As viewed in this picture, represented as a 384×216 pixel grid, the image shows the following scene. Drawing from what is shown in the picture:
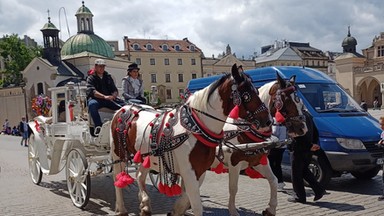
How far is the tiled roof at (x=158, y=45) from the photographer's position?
2872 inches

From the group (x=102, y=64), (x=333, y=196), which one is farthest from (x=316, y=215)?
(x=102, y=64)

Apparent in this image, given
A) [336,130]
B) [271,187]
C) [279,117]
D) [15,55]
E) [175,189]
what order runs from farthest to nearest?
[15,55] < [336,130] < [271,187] < [279,117] < [175,189]

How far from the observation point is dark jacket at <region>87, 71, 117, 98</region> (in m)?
6.70

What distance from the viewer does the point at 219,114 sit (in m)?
4.41

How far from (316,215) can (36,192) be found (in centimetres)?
616

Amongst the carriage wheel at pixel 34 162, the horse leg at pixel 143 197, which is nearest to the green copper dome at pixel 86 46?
the carriage wheel at pixel 34 162

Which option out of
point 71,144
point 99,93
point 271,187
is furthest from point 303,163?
point 71,144

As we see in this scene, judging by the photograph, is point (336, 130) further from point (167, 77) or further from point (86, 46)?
point (167, 77)

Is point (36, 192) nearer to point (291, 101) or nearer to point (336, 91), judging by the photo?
point (291, 101)

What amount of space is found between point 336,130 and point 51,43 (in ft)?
142

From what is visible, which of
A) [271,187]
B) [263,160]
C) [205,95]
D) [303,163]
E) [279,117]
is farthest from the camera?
[303,163]

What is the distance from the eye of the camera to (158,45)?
246 ft

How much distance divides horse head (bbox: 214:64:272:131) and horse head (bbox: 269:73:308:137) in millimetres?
1425

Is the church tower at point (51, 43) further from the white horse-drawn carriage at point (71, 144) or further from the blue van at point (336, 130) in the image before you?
the blue van at point (336, 130)
